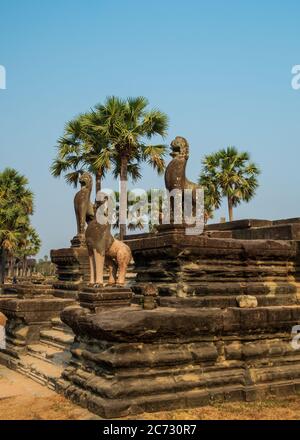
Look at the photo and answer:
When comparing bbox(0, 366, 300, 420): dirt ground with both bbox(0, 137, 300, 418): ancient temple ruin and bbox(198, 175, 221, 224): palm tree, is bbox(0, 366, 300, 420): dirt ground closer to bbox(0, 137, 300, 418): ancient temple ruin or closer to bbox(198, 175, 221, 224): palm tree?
bbox(0, 137, 300, 418): ancient temple ruin

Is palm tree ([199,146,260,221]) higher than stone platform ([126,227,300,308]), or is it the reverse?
palm tree ([199,146,260,221])

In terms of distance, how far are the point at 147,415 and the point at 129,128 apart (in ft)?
52.6

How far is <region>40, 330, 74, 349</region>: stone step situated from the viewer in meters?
8.52

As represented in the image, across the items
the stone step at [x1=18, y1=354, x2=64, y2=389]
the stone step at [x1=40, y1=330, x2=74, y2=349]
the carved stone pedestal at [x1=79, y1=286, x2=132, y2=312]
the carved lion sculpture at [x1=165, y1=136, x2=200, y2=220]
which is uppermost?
the carved lion sculpture at [x1=165, y1=136, x2=200, y2=220]

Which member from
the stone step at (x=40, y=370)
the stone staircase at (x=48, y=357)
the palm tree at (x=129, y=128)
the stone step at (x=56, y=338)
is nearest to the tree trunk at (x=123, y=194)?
the palm tree at (x=129, y=128)

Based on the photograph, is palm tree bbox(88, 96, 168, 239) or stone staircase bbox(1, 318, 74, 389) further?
palm tree bbox(88, 96, 168, 239)

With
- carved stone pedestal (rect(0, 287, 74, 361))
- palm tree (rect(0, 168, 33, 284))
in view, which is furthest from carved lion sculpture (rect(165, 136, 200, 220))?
palm tree (rect(0, 168, 33, 284))

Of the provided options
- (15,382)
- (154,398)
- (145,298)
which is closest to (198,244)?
(145,298)

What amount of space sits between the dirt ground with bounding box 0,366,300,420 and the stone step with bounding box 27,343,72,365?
1286 millimetres

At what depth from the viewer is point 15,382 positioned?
7.40 m

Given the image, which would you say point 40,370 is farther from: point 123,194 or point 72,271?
point 123,194

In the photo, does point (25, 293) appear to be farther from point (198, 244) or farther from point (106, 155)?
point (106, 155)

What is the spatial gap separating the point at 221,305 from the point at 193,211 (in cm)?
152

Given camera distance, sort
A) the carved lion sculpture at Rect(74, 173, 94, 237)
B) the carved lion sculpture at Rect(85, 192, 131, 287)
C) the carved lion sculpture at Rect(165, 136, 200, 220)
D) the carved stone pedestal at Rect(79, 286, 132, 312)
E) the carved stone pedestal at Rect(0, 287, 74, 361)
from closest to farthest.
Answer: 1. the carved stone pedestal at Rect(79, 286, 132, 312)
2. the carved lion sculpture at Rect(85, 192, 131, 287)
3. the carved lion sculpture at Rect(165, 136, 200, 220)
4. the carved stone pedestal at Rect(0, 287, 74, 361)
5. the carved lion sculpture at Rect(74, 173, 94, 237)
